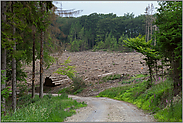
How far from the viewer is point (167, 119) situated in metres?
6.72

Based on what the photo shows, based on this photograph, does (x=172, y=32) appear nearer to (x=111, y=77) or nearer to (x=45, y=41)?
(x=45, y=41)

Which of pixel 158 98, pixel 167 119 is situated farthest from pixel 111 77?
pixel 167 119

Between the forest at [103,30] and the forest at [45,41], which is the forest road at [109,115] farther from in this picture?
the forest at [103,30]

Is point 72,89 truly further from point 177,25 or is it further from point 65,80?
point 177,25

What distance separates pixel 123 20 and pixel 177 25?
6907cm

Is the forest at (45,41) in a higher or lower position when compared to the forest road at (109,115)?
higher

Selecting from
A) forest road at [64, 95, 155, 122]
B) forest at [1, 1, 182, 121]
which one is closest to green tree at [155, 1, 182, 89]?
forest at [1, 1, 182, 121]

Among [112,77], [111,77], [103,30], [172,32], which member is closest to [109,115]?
[172,32]

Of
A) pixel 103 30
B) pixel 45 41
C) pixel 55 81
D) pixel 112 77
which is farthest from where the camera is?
pixel 103 30

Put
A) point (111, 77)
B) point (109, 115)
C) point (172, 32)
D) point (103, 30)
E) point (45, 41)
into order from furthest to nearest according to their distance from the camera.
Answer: point (103, 30), point (111, 77), point (45, 41), point (109, 115), point (172, 32)

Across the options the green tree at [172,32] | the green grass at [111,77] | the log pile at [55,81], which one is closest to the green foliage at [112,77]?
the green grass at [111,77]

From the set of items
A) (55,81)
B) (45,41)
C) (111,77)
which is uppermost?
(45,41)

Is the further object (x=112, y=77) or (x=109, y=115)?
(x=112, y=77)

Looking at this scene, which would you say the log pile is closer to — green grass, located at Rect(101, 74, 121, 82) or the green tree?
green grass, located at Rect(101, 74, 121, 82)
